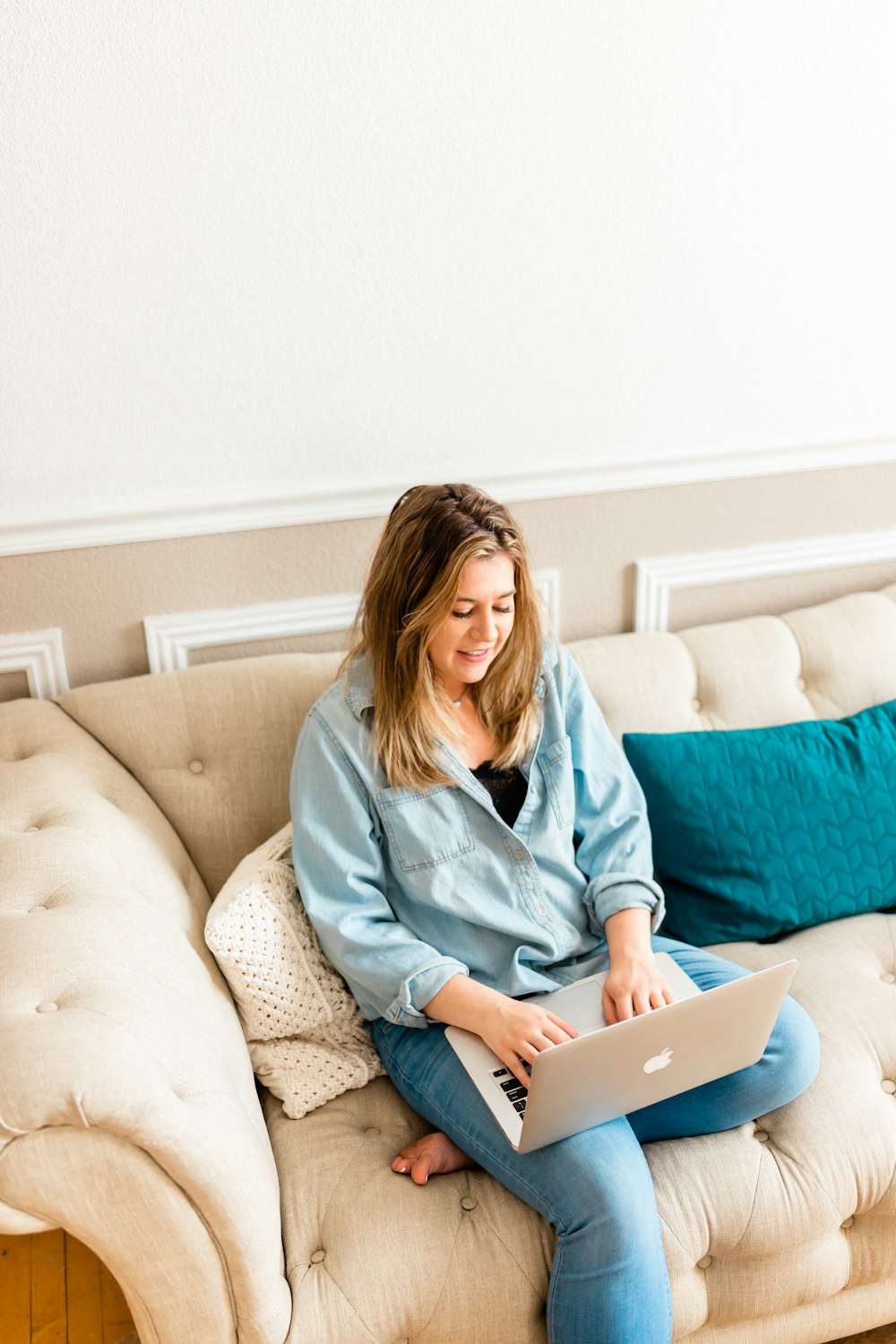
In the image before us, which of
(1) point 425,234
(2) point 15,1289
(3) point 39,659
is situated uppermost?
(1) point 425,234

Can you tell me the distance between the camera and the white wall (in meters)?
1.52

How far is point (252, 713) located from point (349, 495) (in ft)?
1.26

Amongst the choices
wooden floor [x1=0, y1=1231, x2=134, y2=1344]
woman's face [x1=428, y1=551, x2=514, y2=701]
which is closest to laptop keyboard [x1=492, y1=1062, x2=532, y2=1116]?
woman's face [x1=428, y1=551, x2=514, y2=701]

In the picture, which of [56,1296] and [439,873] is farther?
[56,1296]

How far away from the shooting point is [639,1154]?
1246 millimetres

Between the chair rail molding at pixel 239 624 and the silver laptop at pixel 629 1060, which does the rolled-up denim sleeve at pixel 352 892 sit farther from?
the chair rail molding at pixel 239 624

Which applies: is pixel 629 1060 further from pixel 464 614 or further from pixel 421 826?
pixel 464 614

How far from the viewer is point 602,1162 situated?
3.93 feet

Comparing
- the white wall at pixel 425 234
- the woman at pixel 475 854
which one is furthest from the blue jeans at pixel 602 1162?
the white wall at pixel 425 234

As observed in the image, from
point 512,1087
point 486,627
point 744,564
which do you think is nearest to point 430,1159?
point 512,1087

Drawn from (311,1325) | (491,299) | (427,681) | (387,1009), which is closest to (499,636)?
(427,681)

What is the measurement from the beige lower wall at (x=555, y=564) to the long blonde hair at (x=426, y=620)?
34 cm

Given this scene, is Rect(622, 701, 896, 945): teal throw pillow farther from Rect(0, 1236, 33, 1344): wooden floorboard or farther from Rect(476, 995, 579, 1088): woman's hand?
Rect(0, 1236, 33, 1344): wooden floorboard

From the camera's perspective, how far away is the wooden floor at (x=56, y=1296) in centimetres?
150
